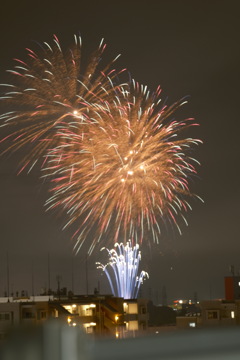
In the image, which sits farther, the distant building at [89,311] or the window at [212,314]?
the window at [212,314]

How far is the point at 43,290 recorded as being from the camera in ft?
215

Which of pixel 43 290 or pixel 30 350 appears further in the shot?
pixel 43 290

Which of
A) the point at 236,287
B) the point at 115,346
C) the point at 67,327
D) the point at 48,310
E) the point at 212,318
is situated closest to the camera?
the point at 67,327

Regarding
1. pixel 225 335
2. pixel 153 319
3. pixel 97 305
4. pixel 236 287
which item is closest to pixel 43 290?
pixel 153 319

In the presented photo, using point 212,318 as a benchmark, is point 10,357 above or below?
above

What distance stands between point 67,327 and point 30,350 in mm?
188

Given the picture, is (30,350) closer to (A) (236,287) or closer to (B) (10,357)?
(B) (10,357)

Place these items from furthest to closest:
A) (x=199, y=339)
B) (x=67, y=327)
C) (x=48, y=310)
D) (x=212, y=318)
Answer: (x=212, y=318), (x=48, y=310), (x=199, y=339), (x=67, y=327)

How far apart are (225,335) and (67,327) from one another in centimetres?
82

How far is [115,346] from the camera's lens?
2520mm

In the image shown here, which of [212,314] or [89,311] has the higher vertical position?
[89,311]

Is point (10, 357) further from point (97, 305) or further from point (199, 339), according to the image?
point (97, 305)

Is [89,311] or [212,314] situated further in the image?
[212,314]

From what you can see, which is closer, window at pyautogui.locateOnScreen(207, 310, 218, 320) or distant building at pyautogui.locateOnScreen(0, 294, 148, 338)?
distant building at pyautogui.locateOnScreen(0, 294, 148, 338)
